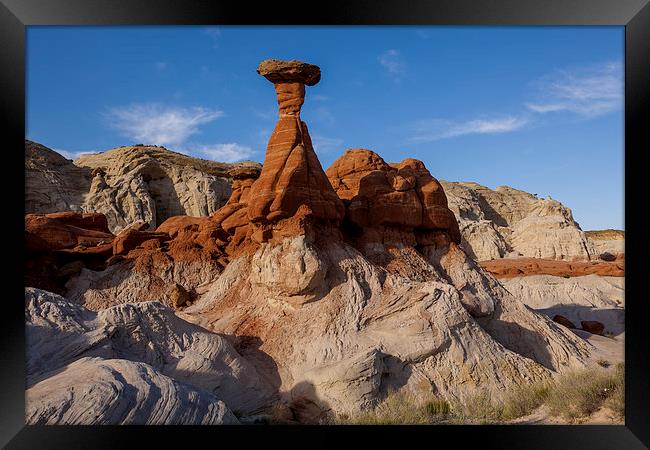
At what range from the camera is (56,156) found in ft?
130

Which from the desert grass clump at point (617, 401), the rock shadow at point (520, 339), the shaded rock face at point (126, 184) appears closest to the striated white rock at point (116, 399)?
the desert grass clump at point (617, 401)

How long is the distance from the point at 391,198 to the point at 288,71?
452 centimetres

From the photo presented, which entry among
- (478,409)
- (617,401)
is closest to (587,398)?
(617,401)

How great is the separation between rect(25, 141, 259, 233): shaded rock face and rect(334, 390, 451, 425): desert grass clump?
25.7 m

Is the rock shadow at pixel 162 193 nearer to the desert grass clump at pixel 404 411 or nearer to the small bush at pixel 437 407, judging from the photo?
the desert grass clump at pixel 404 411

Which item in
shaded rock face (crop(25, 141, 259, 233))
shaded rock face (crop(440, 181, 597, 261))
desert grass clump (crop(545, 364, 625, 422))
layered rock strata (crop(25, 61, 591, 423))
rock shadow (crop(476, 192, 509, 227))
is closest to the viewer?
desert grass clump (crop(545, 364, 625, 422))

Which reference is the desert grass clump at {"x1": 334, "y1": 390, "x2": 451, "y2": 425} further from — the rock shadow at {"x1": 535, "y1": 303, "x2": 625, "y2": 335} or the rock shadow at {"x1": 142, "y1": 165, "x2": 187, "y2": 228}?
the rock shadow at {"x1": 142, "y1": 165, "x2": 187, "y2": 228}

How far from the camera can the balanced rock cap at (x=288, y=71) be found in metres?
14.3

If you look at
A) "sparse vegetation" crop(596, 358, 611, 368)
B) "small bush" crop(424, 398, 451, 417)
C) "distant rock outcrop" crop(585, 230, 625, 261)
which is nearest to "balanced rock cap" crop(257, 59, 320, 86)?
"small bush" crop(424, 398, 451, 417)

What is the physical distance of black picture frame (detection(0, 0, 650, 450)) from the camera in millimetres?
7293

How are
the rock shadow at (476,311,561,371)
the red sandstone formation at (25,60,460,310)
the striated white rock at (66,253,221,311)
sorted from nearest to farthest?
1. the red sandstone formation at (25,60,460,310)
2. the rock shadow at (476,311,561,371)
3. the striated white rock at (66,253,221,311)
